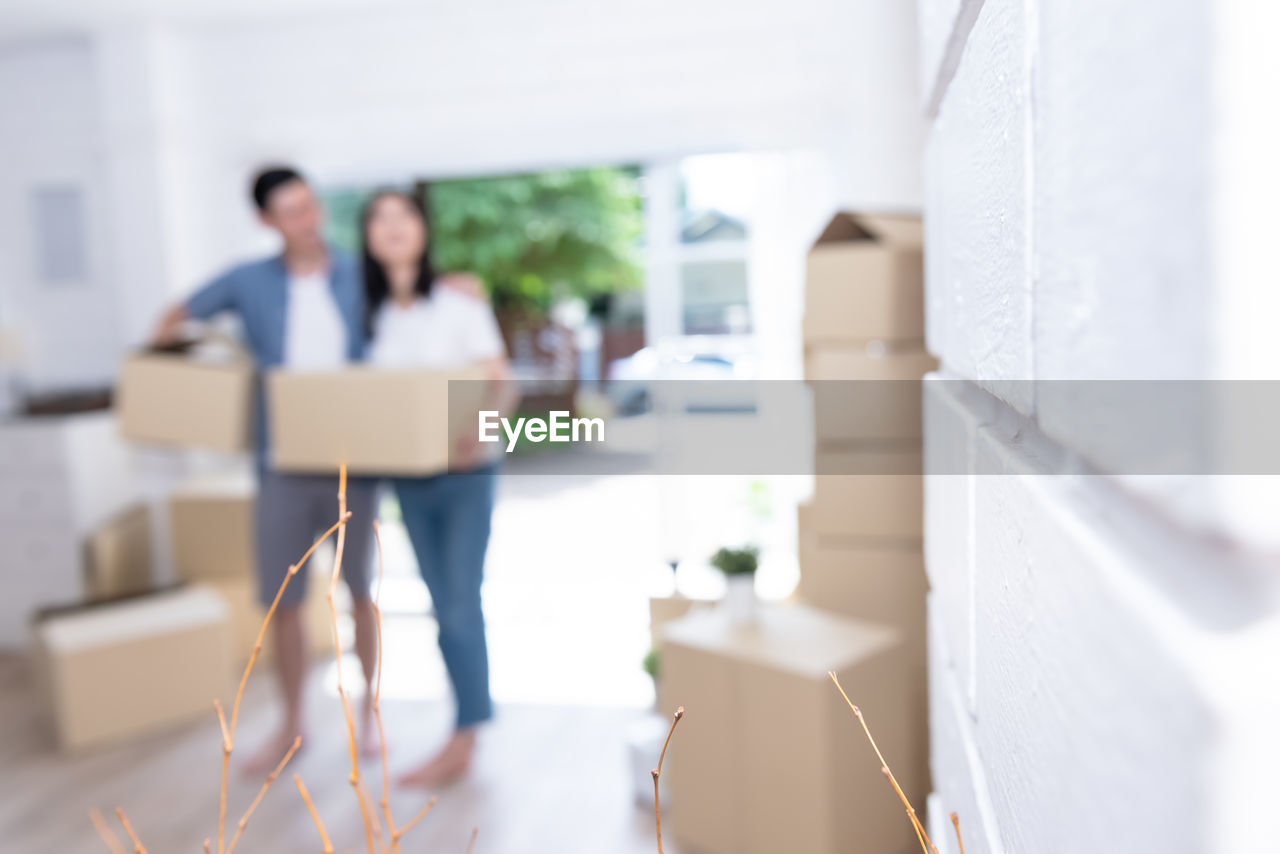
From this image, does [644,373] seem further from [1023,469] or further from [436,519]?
[1023,469]

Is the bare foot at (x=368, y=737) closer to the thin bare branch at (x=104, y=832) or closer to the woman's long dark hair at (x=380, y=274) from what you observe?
the woman's long dark hair at (x=380, y=274)

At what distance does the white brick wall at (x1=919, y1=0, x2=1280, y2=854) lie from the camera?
126 mm

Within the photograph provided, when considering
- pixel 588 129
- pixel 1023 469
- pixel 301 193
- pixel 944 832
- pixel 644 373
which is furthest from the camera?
pixel 644 373

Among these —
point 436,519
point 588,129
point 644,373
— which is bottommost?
point 436,519

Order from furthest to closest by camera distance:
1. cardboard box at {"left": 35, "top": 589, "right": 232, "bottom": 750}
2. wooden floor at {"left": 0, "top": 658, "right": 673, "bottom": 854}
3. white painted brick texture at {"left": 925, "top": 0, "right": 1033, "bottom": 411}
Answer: cardboard box at {"left": 35, "top": 589, "right": 232, "bottom": 750} → wooden floor at {"left": 0, "top": 658, "right": 673, "bottom": 854} → white painted brick texture at {"left": 925, "top": 0, "right": 1033, "bottom": 411}

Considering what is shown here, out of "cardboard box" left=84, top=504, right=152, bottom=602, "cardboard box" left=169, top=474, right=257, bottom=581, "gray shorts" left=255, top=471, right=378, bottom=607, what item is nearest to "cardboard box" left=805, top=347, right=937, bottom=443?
"gray shorts" left=255, top=471, right=378, bottom=607

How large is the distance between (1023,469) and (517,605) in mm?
3431

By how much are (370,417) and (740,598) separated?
78 centimetres

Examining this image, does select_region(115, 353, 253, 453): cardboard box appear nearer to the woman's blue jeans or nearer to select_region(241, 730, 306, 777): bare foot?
the woman's blue jeans

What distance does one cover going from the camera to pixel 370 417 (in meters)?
1.83

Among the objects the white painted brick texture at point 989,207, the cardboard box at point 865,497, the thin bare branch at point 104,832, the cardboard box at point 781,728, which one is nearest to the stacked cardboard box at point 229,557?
the cardboard box at point 781,728

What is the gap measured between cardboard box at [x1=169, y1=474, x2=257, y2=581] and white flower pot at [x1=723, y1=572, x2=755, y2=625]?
1.92m

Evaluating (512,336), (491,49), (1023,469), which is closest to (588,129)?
(491,49)

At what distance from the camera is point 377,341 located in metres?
2.12
